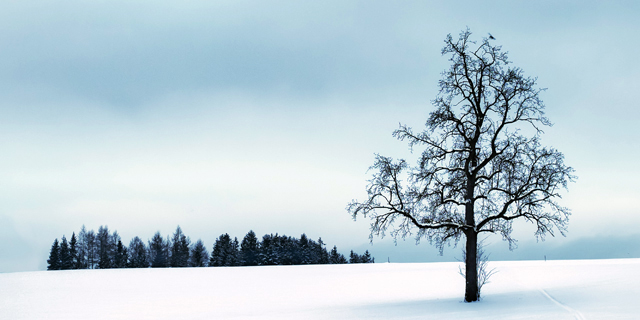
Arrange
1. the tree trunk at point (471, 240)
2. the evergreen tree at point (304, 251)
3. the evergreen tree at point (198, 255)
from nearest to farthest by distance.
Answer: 1. the tree trunk at point (471, 240)
2. the evergreen tree at point (304, 251)
3. the evergreen tree at point (198, 255)

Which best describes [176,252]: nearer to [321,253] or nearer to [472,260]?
[321,253]

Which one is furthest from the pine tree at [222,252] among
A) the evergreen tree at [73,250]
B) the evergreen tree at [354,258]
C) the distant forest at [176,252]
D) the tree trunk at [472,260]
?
the tree trunk at [472,260]

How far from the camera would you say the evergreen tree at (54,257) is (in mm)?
95188

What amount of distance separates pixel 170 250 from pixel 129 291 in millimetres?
93263

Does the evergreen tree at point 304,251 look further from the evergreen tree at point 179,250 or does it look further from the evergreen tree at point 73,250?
the evergreen tree at point 73,250

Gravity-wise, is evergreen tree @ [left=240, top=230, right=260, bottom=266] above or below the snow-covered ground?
below

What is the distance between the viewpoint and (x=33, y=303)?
29438 millimetres

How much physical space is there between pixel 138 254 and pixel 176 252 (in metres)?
9.93

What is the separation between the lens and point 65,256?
9644cm

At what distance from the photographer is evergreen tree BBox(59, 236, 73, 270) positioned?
314 feet

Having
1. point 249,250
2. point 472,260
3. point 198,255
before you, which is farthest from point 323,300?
point 198,255

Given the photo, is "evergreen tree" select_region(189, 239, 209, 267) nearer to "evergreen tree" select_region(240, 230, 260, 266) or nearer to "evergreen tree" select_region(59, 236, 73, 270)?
"evergreen tree" select_region(240, 230, 260, 266)

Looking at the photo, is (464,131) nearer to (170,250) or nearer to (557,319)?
(557,319)

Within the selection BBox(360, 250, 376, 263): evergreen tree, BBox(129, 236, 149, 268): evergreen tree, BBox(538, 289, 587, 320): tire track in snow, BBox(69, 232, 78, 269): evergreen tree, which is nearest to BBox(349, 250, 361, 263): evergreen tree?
BBox(360, 250, 376, 263): evergreen tree
